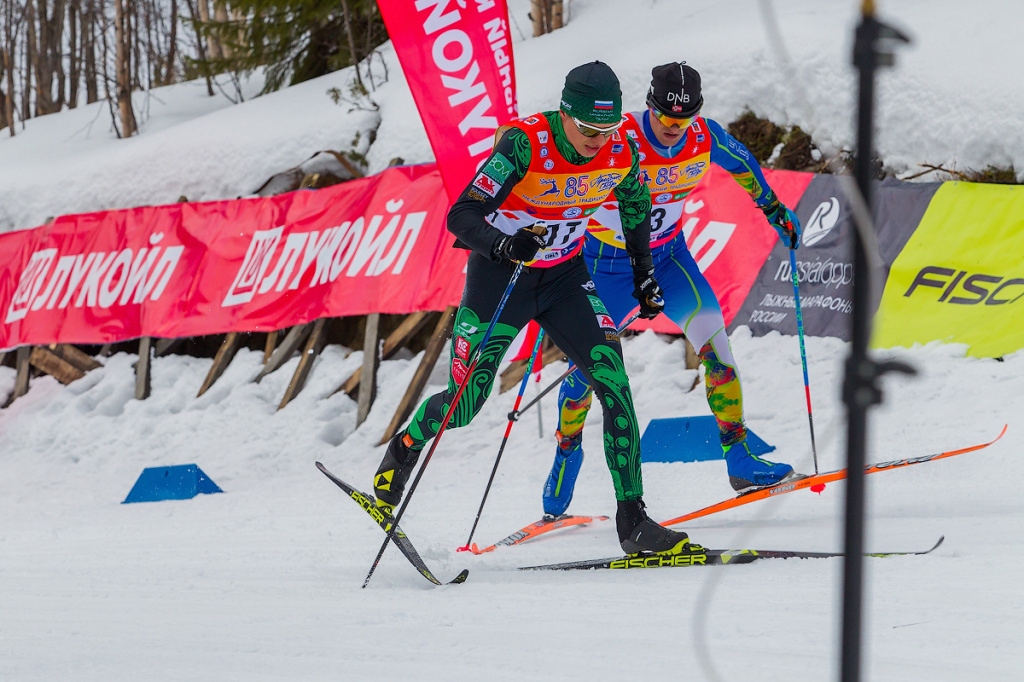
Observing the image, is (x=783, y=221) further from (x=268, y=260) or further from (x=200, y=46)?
(x=200, y=46)

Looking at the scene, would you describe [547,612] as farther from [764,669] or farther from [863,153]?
[863,153]

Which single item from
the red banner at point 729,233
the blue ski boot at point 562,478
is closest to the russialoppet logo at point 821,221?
the red banner at point 729,233

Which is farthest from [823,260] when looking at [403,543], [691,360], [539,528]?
[403,543]

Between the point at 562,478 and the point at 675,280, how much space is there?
1.11 m

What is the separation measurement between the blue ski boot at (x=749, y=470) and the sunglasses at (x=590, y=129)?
1.78m

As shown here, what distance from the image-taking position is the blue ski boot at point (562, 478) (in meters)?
4.52

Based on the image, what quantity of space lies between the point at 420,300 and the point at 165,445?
2.95 metres

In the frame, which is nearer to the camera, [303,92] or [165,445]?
[165,445]

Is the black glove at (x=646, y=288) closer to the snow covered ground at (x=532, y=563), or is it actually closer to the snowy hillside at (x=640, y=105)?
the snow covered ground at (x=532, y=563)

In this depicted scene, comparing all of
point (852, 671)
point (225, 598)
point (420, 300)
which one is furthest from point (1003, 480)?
point (420, 300)

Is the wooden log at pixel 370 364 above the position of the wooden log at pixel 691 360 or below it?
below

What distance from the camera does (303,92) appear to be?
1319 centimetres

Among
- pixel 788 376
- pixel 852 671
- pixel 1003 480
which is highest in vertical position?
pixel 852 671

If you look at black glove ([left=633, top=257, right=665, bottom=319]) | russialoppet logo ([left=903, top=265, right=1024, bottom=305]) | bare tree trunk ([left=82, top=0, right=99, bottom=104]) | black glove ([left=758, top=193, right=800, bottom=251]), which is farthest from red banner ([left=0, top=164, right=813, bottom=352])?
bare tree trunk ([left=82, top=0, right=99, bottom=104])
